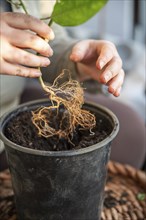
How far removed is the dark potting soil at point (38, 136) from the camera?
445 mm

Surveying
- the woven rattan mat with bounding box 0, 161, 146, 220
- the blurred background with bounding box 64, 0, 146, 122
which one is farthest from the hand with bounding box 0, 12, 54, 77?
the blurred background with bounding box 64, 0, 146, 122

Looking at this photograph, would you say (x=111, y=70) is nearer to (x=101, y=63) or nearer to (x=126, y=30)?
(x=101, y=63)

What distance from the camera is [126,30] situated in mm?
1706

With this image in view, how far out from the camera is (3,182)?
58 centimetres

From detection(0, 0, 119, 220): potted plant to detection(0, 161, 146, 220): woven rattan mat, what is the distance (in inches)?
2.2

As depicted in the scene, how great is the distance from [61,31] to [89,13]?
31cm

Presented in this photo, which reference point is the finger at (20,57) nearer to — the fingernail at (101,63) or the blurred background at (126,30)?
the fingernail at (101,63)

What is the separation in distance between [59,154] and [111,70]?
13 centimetres

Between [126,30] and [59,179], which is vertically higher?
[59,179]

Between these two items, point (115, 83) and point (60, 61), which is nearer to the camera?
point (115, 83)

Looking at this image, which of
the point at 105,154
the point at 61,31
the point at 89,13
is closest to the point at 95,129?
the point at 105,154

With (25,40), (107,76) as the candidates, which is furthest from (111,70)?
(25,40)

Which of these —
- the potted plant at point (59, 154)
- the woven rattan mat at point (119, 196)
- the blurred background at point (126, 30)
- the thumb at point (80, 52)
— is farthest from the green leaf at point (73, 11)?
the blurred background at point (126, 30)

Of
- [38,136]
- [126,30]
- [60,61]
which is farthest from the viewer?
[126,30]
